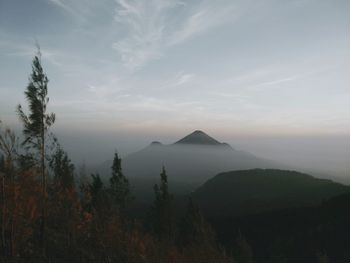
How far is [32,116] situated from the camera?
2027cm

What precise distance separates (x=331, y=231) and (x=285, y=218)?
23.5 meters

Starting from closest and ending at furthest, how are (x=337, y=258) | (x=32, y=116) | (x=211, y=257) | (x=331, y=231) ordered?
(x=32, y=116), (x=211, y=257), (x=337, y=258), (x=331, y=231)

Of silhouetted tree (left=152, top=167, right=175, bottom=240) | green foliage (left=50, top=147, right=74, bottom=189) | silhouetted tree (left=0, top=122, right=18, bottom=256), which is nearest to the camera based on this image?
silhouetted tree (left=0, top=122, right=18, bottom=256)

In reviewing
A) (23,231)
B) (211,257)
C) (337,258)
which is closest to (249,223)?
(337,258)

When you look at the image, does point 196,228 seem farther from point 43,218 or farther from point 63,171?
point 43,218

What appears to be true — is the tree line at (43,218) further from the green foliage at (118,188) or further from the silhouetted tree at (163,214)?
the silhouetted tree at (163,214)

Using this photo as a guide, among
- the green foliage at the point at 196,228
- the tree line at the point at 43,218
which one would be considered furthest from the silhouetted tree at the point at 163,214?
the tree line at the point at 43,218

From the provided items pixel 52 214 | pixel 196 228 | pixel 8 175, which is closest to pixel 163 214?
pixel 196 228

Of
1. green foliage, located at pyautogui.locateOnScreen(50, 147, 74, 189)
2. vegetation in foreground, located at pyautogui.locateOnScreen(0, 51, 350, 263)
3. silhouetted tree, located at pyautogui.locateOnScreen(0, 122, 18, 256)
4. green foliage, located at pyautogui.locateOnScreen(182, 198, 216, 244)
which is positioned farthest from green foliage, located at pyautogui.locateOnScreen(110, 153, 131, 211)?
silhouetted tree, located at pyautogui.locateOnScreen(0, 122, 18, 256)

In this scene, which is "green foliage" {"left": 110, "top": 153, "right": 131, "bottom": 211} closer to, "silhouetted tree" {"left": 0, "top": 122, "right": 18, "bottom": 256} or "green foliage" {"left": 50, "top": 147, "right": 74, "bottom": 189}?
"green foliage" {"left": 50, "top": 147, "right": 74, "bottom": 189}

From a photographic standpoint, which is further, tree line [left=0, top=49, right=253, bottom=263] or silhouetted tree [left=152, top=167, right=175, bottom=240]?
silhouetted tree [left=152, top=167, right=175, bottom=240]

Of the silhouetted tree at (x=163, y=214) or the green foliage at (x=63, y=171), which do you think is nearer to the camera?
the green foliage at (x=63, y=171)

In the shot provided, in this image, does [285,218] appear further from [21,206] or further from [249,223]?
[21,206]

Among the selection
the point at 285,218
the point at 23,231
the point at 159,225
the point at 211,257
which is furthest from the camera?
the point at 285,218
